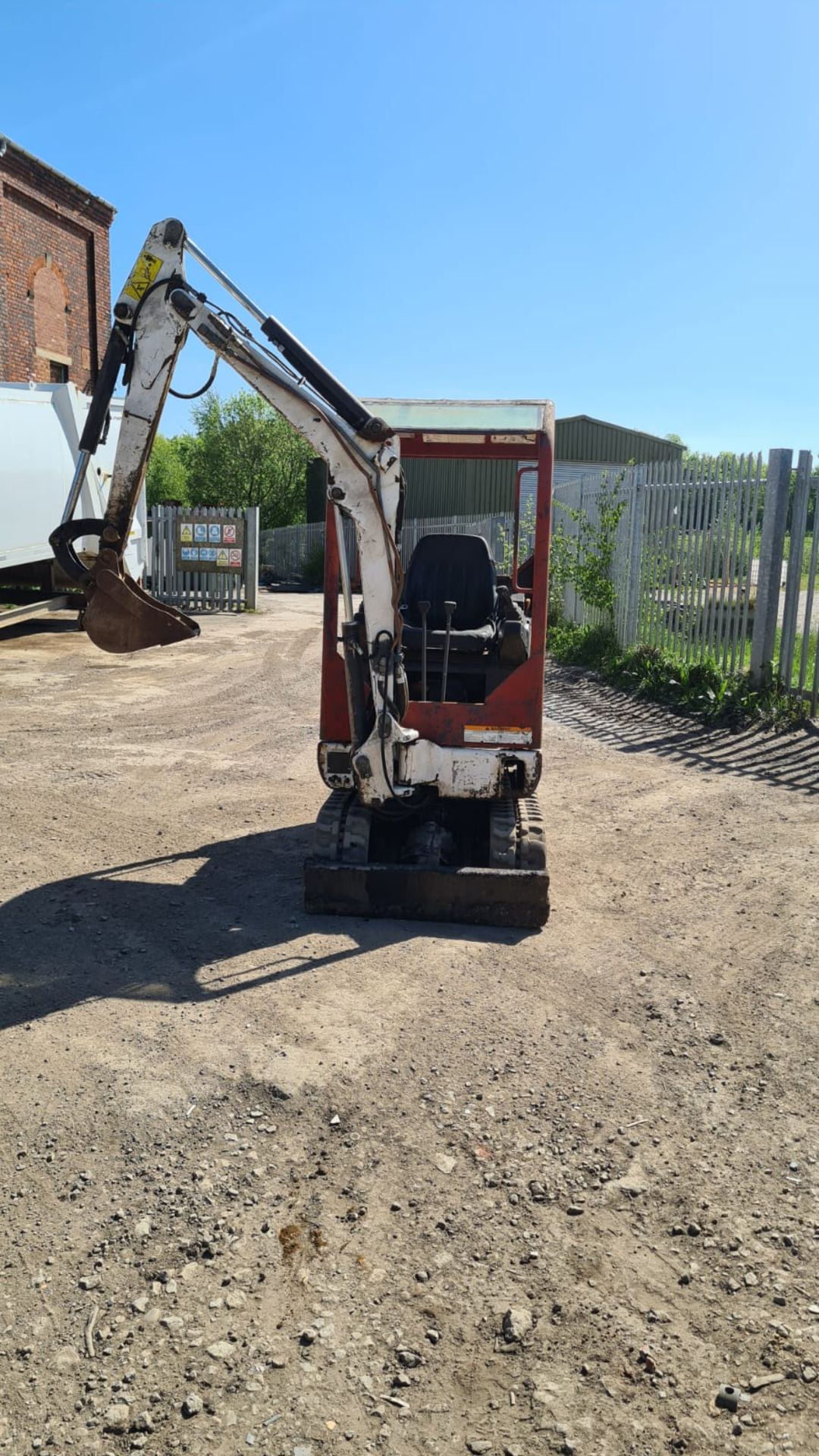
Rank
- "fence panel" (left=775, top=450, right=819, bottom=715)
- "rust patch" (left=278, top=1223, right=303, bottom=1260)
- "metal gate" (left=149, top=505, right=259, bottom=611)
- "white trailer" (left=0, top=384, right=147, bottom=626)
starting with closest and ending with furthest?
1. "rust patch" (left=278, top=1223, right=303, bottom=1260)
2. "fence panel" (left=775, top=450, right=819, bottom=715)
3. "white trailer" (left=0, top=384, right=147, bottom=626)
4. "metal gate" (left=149, top=505, right=259, bottom=611)

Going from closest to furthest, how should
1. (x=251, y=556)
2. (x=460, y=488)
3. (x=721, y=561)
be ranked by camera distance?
(x=721, y=561)
(x=251, y=556)
(x=460, y=488)

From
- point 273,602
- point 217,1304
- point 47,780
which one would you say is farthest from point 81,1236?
point 273,602

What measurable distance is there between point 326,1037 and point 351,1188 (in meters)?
1.00

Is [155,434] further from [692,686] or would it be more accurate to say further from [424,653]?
[692,686]

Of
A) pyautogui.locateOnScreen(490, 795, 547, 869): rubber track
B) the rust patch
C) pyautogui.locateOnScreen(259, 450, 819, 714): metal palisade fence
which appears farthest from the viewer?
pyautogui.locateOnScreen(259, 450, 819, 714): metal palisade fence

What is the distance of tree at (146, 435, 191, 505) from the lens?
65625 mm

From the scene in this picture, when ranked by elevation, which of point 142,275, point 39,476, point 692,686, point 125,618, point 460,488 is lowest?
point 692,686

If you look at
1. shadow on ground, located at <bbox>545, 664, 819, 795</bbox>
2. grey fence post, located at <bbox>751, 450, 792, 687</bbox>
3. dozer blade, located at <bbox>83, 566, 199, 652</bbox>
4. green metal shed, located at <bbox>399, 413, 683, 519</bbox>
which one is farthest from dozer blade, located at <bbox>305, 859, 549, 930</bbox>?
green metal shed, located at <bbox>399, 413, 683, 519</bbox>

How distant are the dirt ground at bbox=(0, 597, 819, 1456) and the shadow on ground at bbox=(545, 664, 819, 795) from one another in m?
2.07

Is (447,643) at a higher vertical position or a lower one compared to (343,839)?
higher

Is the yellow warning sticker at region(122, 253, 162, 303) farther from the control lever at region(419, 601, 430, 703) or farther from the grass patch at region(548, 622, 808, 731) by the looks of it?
the grass patch at region(548, 622, 808, 731)

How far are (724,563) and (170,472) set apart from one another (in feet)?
209

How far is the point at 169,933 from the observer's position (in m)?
5.46

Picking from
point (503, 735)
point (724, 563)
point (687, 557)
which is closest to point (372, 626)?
point (503, 735)
